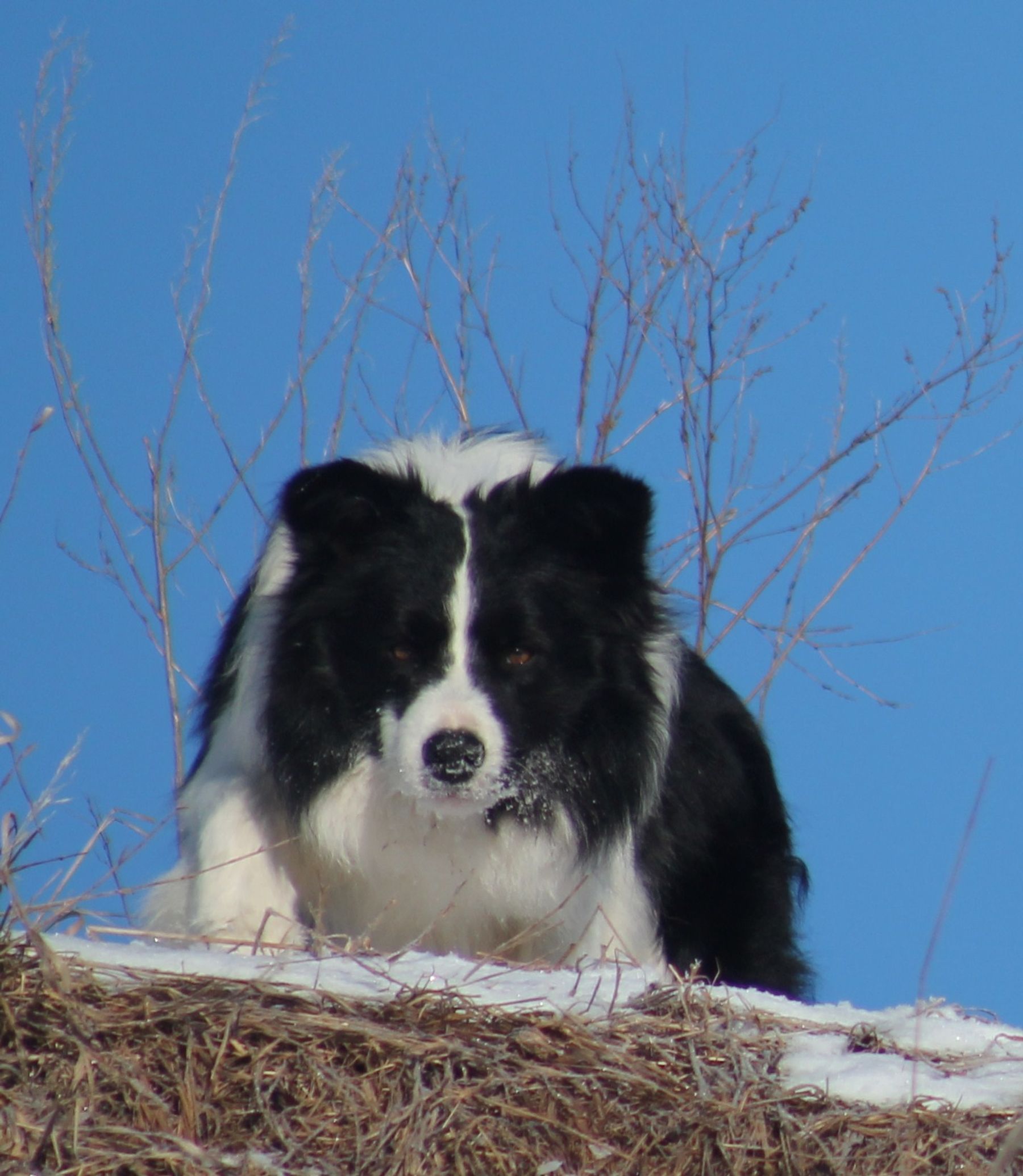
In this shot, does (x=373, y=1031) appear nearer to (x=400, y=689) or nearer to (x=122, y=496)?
(x=400, y=689)

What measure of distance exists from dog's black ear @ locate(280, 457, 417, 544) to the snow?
1854 mm

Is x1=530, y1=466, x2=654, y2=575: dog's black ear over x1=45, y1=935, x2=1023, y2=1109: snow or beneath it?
over

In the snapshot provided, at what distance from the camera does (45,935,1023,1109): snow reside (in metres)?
3.21

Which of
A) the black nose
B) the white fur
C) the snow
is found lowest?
the snow

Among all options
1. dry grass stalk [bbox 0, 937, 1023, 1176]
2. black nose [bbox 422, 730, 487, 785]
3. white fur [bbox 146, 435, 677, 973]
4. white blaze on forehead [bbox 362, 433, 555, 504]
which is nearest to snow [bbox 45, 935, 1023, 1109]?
dry grass stalk [bbox 0, 937, 1023, 1176]

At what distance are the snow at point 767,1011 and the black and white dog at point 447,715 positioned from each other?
4.68 ft

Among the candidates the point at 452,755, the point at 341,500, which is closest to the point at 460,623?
the point at 452,755

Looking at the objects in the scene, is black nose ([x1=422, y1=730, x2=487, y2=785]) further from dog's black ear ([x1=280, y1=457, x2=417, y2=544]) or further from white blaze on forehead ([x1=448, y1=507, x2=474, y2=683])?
dog's black ear ([x1=280, y1=457, x2=417, y2=544])

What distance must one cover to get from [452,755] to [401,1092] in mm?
1850

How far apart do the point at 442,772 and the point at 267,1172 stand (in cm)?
210

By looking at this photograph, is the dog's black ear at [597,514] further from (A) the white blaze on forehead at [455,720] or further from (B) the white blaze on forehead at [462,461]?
(A) the white blaze on forehead at [455,720]

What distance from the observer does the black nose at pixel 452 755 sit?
482 cm

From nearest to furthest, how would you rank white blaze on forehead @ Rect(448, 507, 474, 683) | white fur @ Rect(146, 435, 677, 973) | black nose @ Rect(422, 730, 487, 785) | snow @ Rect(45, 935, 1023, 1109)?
snow @ Rect(45, 935, 1023, 1109) < black nose @ Rect(422, 730, 487, 785) < white blaze on forehead @ Rect(448, 507, 474, 683) < white fur @ Rect(146, 435, 677, 973)

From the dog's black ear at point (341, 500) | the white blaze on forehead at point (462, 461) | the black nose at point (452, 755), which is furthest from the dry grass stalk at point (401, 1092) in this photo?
the white blaze on forehead at point (462, 461)
